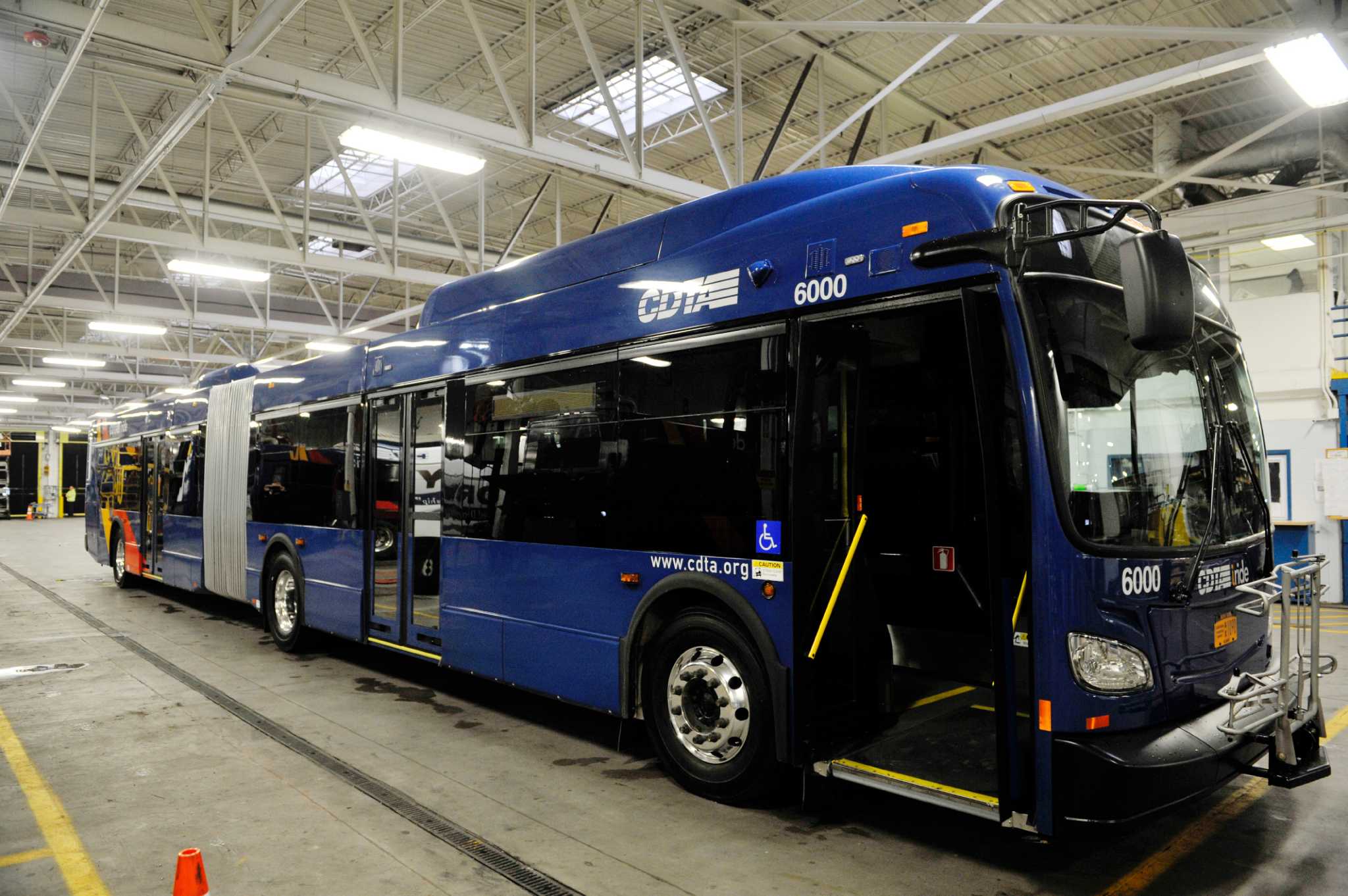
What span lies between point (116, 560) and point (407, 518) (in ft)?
35.3

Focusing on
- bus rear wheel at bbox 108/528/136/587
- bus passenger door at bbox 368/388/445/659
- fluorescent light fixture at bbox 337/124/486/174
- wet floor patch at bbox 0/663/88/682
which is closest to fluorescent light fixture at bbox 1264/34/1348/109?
bus passenger door at bbox 368/388/445/659

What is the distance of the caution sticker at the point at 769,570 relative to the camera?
4.44 m

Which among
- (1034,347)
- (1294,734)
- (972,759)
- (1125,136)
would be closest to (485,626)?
(972,759)

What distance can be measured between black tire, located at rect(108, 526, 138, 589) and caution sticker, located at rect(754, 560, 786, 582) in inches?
555

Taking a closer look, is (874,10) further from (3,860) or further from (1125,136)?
(3,860)

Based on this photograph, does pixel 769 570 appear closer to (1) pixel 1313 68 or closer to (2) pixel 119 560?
(1) pixel 1313 68

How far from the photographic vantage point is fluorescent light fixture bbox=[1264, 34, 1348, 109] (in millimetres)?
7195

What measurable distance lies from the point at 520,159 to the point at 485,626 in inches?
413

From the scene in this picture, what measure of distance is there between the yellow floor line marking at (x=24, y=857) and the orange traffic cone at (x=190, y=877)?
1.56 metres

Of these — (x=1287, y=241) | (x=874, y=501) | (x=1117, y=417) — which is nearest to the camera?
(x=1117, y=417)

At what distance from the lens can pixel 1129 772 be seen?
3422mm

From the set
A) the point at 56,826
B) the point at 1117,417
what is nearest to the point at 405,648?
the point at 56,826

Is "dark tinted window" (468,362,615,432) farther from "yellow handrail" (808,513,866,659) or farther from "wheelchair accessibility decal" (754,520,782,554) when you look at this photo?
"yellow handrail" (808,513,866,659)

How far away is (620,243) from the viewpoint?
593 centimetres
